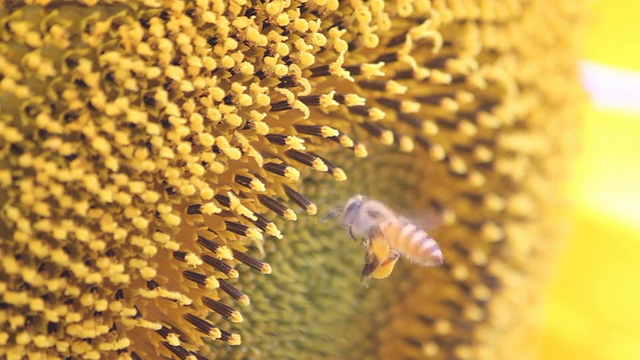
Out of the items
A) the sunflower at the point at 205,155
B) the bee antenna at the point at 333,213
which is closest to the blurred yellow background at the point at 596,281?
the sunflower at the point at 205,155

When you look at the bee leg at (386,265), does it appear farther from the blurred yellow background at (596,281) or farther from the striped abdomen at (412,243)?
the blurred yellow background at (596,281)

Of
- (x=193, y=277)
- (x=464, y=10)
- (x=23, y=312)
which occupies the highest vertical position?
(x=464, y=10)

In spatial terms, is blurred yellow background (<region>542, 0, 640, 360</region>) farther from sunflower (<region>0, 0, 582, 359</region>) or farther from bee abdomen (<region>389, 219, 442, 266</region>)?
bee abdomen (<region>389, 219, 442, 266</region>)

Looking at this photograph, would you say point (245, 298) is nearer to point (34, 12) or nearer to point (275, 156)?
point (275, 156)

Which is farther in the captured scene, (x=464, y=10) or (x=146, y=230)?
(x=464, y=10)

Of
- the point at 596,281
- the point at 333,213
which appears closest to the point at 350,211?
the point at 333,213

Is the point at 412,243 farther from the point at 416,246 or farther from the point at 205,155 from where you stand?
the point at 205,155

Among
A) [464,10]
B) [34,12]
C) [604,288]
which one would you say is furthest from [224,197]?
[604,288]
